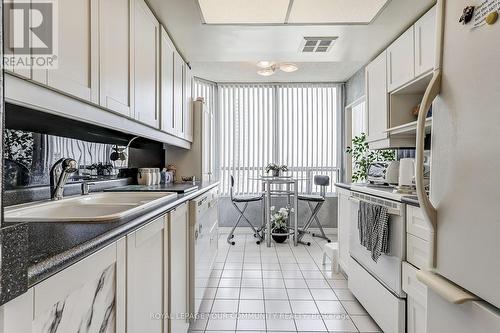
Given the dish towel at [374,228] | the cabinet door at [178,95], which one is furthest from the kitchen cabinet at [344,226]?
the cabinet door at [178,95]

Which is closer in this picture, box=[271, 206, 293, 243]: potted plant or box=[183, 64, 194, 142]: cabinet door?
box=[183, 64, 194, 142]: cabinet door

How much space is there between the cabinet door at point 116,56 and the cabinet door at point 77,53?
6 cm

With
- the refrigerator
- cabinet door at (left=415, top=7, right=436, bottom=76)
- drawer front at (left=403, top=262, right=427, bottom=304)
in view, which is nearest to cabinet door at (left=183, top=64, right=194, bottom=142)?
cabinet door at (left=415, top=7, right=436, bottom=76)

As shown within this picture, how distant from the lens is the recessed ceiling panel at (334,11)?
6.35 feet

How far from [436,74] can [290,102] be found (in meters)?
3.96

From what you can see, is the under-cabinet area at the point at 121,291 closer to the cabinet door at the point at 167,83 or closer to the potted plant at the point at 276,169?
the cabinet door at the point at 167,83

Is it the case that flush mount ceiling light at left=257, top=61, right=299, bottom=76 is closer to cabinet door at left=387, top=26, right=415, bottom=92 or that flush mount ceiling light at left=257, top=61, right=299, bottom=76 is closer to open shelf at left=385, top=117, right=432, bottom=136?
cabinet door at left=387, top=26, right=415, bottom=92

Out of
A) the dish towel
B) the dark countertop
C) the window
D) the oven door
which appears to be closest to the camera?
the dark countertop

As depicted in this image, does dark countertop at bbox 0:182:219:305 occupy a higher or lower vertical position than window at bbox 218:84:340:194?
lower

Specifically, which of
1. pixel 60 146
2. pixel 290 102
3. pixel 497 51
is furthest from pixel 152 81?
pixel 290 102

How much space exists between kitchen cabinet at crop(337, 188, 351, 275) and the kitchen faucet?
2192 millimetres

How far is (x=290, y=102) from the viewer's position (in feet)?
15.9

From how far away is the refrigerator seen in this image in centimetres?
74

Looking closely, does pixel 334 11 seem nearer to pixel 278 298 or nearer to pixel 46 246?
pixel 46 246
